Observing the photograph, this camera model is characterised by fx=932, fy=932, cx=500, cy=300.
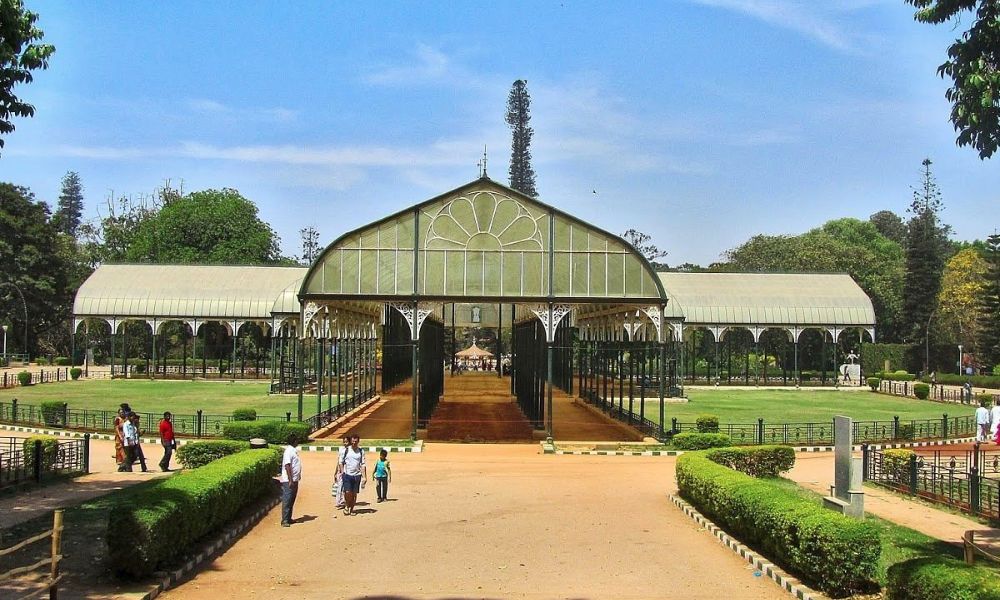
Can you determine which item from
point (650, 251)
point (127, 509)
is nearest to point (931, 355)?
point (650, 251)

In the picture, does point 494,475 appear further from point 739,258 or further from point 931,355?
point 739,258

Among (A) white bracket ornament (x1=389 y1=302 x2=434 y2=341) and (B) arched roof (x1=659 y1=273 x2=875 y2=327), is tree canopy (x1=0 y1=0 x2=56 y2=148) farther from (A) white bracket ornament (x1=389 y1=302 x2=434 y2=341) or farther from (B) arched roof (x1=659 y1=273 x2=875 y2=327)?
(B) arched roof (x1=659 y1=273 x2=875 y2=327)

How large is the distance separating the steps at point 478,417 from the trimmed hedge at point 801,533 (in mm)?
17597

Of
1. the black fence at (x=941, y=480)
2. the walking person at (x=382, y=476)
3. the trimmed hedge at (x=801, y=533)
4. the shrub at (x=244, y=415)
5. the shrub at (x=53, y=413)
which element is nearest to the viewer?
the trimmed hedge at (x=801, y=533)

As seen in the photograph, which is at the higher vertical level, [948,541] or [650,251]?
[650,251]

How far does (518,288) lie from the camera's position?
33.1m

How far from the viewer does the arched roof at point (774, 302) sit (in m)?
70.1

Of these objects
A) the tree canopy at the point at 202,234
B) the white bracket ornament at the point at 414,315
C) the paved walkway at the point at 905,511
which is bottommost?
the paved walkway at the point at 905,511

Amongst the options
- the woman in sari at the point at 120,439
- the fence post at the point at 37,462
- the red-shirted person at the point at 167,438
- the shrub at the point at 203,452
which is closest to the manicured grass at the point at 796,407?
the red-shirted person at the point at 167,438

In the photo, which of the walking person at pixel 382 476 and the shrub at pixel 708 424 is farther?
the shrub at pixel 708 424

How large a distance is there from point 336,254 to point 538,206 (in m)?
7.40

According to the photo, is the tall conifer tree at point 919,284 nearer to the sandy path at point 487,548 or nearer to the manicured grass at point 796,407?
the manicured grass at point 796,407

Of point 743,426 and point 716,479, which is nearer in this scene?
point 716,479

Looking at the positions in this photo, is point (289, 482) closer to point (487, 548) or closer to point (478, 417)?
point (487, 548)
